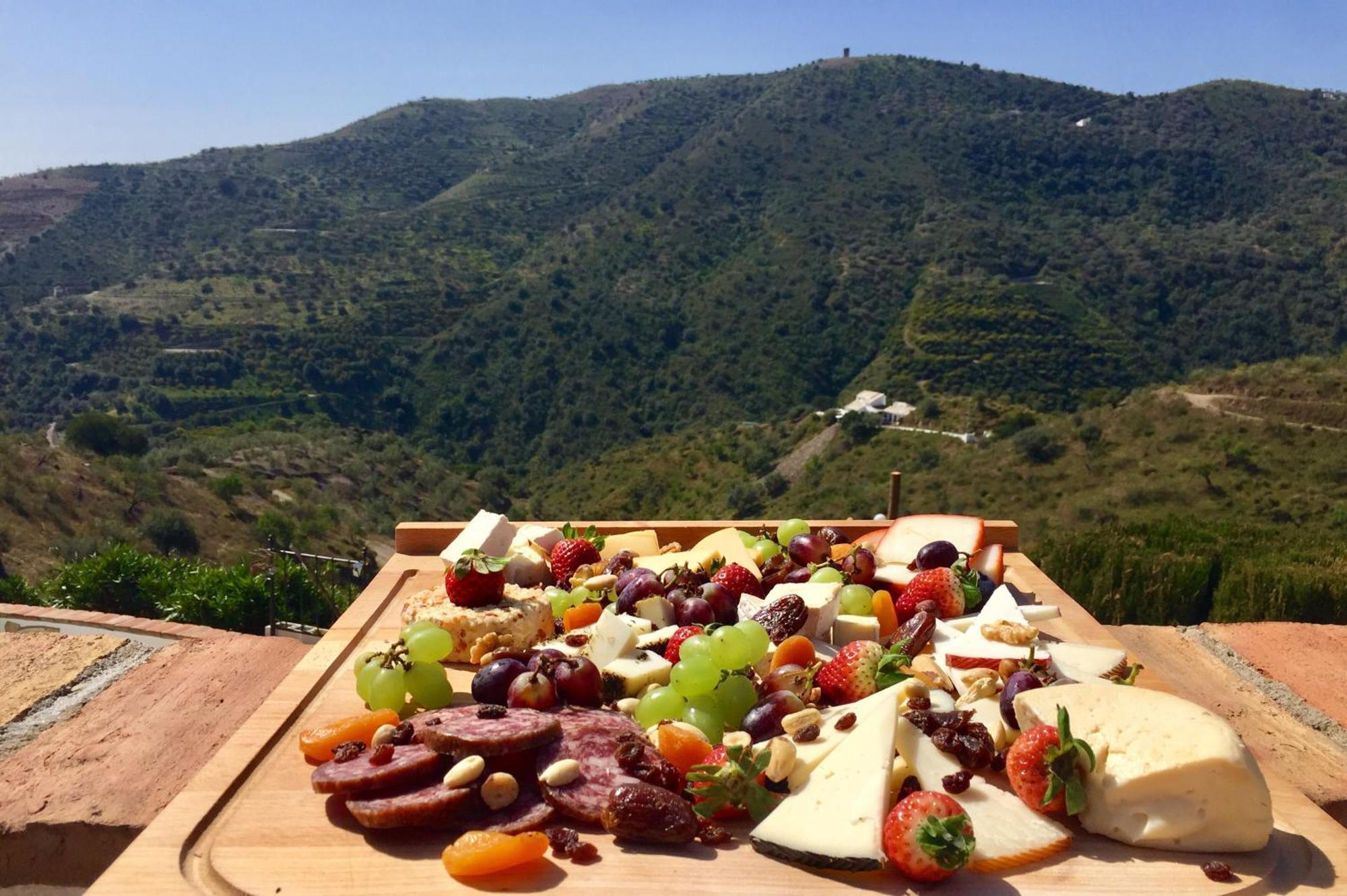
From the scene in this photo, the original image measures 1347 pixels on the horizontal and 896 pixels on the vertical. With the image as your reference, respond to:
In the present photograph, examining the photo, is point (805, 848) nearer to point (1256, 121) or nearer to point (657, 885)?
point (657, 885)

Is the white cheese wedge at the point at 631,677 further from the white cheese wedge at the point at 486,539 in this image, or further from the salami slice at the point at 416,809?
the white cheese wedge at the point at 486,539

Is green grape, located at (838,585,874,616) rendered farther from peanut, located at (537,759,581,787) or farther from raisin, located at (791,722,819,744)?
peanut, located at (537,759,581,787)

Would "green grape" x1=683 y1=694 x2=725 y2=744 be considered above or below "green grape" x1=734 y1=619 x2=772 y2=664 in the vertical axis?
below

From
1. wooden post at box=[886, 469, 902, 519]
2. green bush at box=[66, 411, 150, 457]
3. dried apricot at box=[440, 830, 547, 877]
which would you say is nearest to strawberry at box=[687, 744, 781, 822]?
dried apricot at box=[440, 830, 547, 877]

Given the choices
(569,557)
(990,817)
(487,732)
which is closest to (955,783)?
(990,817)

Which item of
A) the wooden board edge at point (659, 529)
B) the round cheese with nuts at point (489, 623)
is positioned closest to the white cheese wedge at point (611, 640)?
the round cheese with nuts at point (489, 623)

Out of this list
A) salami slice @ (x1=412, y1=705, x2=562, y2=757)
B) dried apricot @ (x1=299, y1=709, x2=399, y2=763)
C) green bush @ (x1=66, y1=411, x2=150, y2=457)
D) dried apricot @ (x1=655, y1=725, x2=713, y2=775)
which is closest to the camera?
salami slice @ (x1=412, y1=705, x2=562, y2=757)

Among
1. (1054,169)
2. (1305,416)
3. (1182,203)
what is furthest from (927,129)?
(1305,416)
